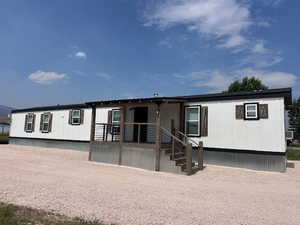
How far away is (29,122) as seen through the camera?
18484 millimetres

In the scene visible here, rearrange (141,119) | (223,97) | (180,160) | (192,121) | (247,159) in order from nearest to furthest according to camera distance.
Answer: (180,160) < (247,159) < (223,97) < (192,121) < (141,119)

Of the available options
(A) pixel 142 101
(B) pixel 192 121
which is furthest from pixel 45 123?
(B) pixel 192 121

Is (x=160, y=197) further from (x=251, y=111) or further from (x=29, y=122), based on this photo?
(x=29, y=122)

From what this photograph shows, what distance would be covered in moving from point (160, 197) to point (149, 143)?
222 inches

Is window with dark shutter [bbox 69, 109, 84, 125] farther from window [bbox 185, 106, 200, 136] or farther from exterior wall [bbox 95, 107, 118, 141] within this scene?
window [bbox 185, 106, 200, 136]

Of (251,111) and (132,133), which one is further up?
(251,111)

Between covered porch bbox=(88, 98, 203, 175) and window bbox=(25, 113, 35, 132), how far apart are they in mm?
7819

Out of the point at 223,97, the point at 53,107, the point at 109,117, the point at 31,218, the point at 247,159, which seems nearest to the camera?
the point at 31,218

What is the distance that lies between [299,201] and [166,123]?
6.88 meters

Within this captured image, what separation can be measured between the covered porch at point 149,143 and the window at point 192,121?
0.25m

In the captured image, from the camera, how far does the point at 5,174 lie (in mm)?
6812

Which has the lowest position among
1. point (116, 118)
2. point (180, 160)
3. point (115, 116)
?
point (180, 160)

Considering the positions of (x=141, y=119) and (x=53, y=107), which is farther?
(x=53, y=107)

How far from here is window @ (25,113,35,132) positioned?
1821 cm
